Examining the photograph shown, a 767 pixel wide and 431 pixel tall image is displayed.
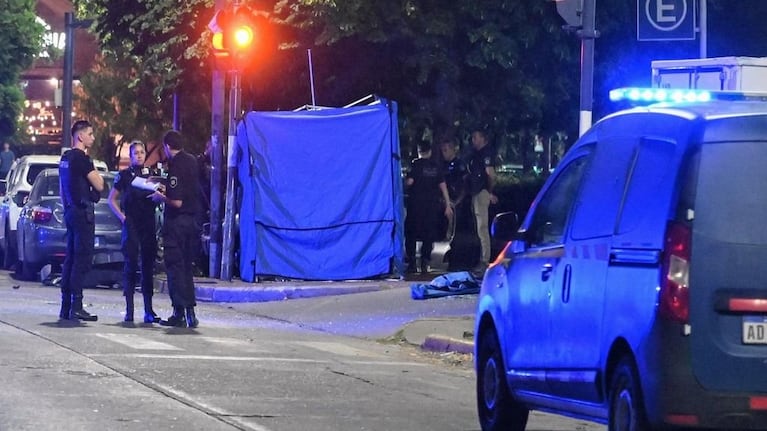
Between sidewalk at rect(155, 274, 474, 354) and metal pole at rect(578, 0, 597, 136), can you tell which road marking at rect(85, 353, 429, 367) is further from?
sidewalk at rect(155, 274, 474, 354)

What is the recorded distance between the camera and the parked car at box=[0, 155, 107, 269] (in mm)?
23344

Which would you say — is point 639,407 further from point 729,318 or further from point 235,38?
point 235,38

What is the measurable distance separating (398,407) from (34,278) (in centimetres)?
1355

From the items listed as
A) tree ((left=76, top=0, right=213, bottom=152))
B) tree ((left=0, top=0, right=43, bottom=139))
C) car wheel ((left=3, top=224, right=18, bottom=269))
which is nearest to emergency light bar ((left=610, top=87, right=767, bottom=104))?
tree ((left=76, top=0, right=213, bottom=152))

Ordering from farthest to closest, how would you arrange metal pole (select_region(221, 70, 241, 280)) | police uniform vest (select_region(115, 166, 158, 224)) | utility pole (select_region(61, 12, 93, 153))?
utility pole (select_region(61, 12, 93, 153))
metal pole (select_region(221, 70, 241, 280))
police uniform vest (select_region(115, 166, 158, 224))

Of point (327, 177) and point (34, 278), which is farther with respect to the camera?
point (34, 278)

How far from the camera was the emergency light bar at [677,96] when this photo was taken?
7.61m

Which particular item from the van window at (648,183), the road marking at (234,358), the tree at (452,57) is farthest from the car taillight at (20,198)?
the van window at (648,183)

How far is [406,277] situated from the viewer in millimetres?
20250

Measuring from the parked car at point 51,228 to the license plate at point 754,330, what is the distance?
47.9 ft

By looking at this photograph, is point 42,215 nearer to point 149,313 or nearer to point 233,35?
point 233,35

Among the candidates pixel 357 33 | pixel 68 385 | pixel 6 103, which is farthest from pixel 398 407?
pixel 6 103

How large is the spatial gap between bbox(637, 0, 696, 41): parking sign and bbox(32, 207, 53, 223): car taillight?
10.8 m

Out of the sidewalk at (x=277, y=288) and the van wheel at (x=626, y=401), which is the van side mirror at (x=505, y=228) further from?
the sidewalk at (x=277, y=288)
